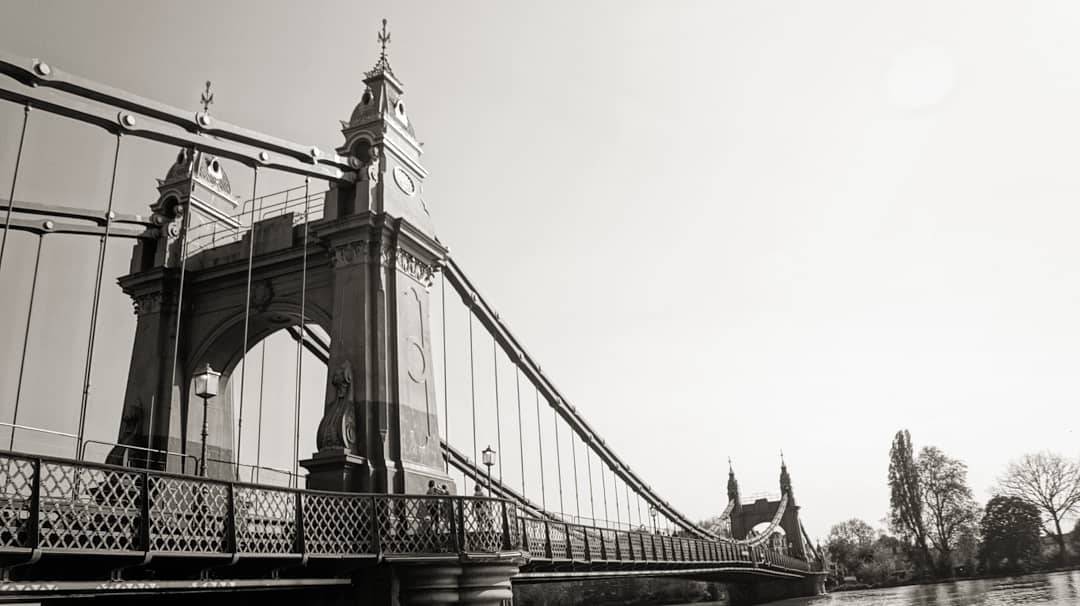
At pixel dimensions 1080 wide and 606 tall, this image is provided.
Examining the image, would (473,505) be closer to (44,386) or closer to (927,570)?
(44,386)

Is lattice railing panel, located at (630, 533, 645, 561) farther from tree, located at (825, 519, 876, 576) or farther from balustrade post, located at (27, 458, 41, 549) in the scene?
tree, located at (825, 519, 876, 576)

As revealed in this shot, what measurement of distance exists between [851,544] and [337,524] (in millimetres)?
82555

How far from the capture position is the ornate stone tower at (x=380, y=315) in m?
16.6

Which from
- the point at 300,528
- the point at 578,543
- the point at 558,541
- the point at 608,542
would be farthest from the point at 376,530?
the point at 608,542

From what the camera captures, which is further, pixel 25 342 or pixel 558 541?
pixel 558 541

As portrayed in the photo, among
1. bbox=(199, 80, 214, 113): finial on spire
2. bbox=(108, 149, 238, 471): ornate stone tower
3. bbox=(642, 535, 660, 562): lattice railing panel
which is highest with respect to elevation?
bbox=(199, 80, 214, 113): finial on spire

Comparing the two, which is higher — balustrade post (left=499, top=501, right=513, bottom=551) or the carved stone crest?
the carved stone crest

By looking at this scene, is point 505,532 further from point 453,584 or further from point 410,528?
point 410,528

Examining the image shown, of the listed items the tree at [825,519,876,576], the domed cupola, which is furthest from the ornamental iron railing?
the tree at [825,519,876,576]

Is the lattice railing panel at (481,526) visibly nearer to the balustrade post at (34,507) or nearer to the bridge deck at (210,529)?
the bridge deck at (210,529)

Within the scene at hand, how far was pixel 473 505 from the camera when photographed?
14.8 meters

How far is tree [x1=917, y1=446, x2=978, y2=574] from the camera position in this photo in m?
61.1

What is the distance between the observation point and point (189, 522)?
10.6 metres

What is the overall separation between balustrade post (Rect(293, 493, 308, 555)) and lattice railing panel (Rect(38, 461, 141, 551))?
91.7 inches
